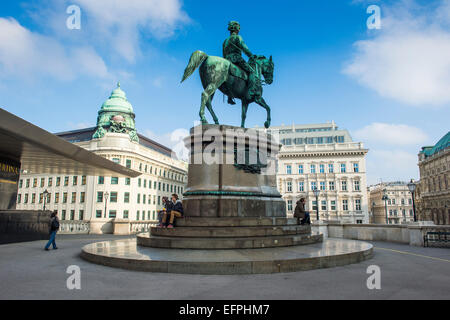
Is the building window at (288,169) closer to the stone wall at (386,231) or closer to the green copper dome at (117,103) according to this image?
the green copper dome at (117,103)

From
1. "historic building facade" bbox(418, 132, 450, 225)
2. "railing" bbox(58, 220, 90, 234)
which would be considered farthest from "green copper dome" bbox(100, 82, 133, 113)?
"historic building facade" bbox(418, 132, 450, 225)

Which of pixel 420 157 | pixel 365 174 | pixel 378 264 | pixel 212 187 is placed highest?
pixel 420 157

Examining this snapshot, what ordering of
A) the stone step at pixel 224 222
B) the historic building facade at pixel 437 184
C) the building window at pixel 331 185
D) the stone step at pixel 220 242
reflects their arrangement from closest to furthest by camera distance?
1. the stone step at pixel 220 242
2. the stone step at pixel 224 222
3. the building window at pixel 331 185
4. the historic building facade at pixel 437 184

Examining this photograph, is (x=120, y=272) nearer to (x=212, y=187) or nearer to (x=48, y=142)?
(x=212, y=187)

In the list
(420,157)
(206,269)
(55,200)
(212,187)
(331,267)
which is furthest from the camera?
(420,157)

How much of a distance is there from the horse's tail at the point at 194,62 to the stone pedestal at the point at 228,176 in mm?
2029

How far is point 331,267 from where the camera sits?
7.37m

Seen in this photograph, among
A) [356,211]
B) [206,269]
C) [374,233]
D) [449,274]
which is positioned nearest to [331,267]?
[449,274]

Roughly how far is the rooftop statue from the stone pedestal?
109cm

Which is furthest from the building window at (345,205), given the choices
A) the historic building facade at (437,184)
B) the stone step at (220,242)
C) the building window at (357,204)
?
the stone step at (220,242)

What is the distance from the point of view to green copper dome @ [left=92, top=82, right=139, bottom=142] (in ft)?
209

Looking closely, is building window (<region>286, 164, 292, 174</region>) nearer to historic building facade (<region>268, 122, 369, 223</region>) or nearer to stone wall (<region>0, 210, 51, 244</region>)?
historic building facade (<region>268, 122, 369, 223</region>)

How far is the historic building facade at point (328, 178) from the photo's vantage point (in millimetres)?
62625

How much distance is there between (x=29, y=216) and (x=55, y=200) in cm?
4964
